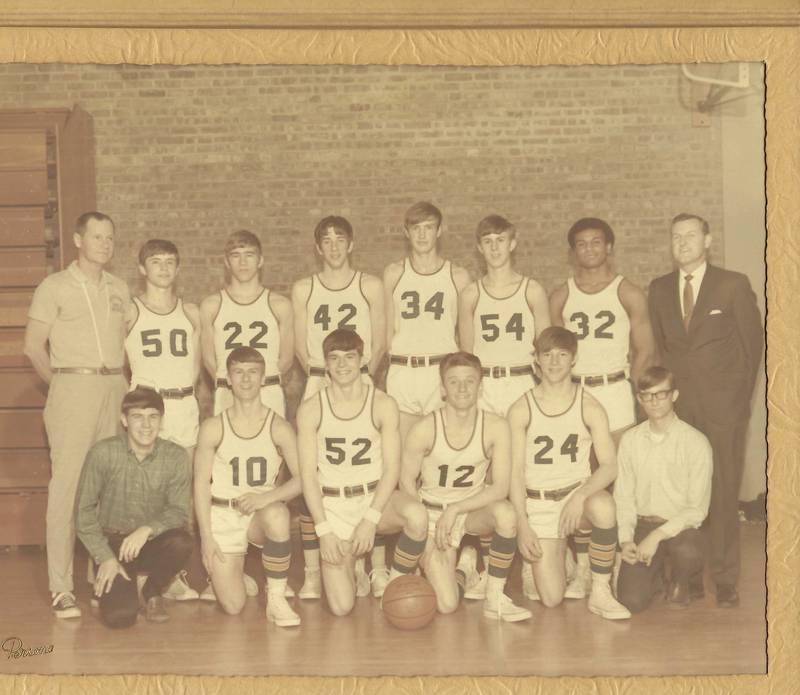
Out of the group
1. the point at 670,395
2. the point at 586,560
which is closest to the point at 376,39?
the point at 670,395

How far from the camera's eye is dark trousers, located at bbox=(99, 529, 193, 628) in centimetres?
463

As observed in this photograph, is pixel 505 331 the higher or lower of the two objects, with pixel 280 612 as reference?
higher

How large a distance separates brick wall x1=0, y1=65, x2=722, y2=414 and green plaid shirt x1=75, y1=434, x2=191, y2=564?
2.01 ft

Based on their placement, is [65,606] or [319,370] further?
[319,370]

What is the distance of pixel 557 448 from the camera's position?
4801mm

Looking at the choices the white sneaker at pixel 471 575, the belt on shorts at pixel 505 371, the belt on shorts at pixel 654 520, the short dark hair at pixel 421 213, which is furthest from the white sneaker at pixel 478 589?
the short dark hair at pixel 421 213

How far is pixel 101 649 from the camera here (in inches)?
178

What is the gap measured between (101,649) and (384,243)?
1727 millimetres

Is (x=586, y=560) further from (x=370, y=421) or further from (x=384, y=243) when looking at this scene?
(x=384, y=243)

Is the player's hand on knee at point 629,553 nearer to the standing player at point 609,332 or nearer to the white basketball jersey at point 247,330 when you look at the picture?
the standing player at point 609,332

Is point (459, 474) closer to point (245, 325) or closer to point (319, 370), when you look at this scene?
point (319, 370)

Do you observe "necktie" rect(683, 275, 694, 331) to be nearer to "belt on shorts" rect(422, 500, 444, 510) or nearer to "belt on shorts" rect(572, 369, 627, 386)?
"belt on shorts" rect(572, 369, 627, 386)

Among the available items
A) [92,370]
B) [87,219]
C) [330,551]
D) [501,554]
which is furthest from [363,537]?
[87,219]

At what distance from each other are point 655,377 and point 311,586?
1.41 m
